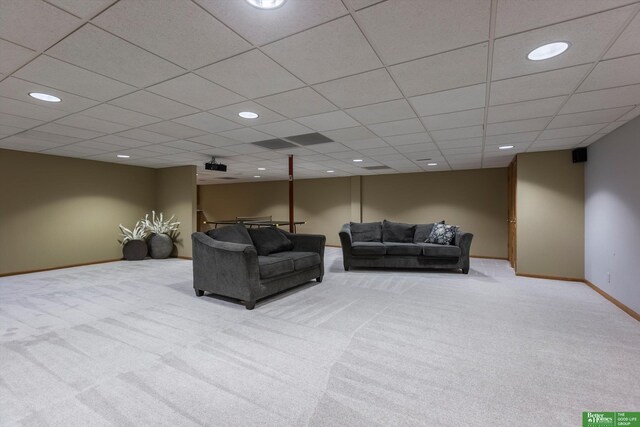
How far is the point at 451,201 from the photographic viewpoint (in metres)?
8.34

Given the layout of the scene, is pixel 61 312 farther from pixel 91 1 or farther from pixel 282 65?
pixel 282 65

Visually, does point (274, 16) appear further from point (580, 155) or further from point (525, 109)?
point (580, 155)

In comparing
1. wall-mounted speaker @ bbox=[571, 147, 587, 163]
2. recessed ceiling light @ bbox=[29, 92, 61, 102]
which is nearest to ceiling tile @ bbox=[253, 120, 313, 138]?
recessed ceiling light @ bbox=[29, 92, 61, 102]

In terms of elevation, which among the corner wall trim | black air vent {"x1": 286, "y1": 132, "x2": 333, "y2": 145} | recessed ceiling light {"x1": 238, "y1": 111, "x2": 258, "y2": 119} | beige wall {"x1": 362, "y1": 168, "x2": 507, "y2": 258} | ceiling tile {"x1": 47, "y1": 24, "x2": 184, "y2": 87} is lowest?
the corner wall trim

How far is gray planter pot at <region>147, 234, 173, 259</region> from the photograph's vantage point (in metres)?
7.27

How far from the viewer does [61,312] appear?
346 cm

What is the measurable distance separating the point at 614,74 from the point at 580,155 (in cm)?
327

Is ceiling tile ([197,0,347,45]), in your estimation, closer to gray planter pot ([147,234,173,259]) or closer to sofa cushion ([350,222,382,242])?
sofa cushion ([350,222,382,242])

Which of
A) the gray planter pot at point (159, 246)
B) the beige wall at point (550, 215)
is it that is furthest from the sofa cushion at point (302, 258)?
the gray planter pot at point (159, 246)

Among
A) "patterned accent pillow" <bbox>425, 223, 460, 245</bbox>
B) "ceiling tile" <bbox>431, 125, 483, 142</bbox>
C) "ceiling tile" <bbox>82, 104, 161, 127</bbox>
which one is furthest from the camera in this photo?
"patterned accent pillow" <bbox>425, 223, 460, 245</bbox>

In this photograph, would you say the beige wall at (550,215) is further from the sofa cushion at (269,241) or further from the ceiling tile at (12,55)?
the ceiling tile at (12,55)

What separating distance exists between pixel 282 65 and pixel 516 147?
4615 millimetres

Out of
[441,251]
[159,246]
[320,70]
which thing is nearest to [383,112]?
[320,70]

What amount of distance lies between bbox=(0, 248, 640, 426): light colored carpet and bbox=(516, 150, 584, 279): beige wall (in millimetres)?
1334
